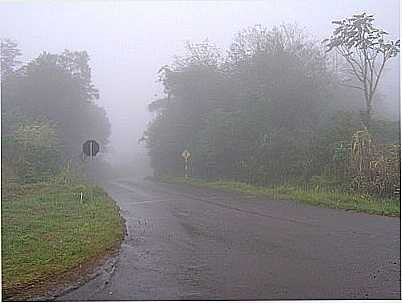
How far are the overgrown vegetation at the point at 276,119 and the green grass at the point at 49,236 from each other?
736cm

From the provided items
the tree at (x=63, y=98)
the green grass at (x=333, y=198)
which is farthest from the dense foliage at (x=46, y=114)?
the green grass at (x=333, y=198)

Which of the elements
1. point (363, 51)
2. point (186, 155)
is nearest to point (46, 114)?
point (186, 155)

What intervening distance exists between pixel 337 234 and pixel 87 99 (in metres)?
17.1

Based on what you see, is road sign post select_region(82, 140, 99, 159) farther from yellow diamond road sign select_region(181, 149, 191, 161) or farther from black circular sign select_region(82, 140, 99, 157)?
yellow diamond road sign select_region(181, 149, 191, 161)

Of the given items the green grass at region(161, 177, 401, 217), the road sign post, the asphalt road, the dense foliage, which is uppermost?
the dense foliage

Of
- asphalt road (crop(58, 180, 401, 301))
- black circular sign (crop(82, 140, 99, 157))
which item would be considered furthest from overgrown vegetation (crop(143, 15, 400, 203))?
black circular sign (crop(82, 140, 99, 157))

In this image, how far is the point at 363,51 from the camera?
17391 millimetres

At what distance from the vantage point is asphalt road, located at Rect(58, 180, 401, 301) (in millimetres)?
5168

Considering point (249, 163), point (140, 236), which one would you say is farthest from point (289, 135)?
point (140, 236)

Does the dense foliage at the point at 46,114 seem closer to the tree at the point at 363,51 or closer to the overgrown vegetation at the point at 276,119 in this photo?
the overgrown vegetation at the point at 276,119

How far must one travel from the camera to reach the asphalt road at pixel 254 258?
203 inches

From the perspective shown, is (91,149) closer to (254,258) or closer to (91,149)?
(91,149)

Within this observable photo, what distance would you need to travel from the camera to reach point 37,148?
1875 centimetres

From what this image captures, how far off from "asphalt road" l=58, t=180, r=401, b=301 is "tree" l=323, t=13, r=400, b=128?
658cm
